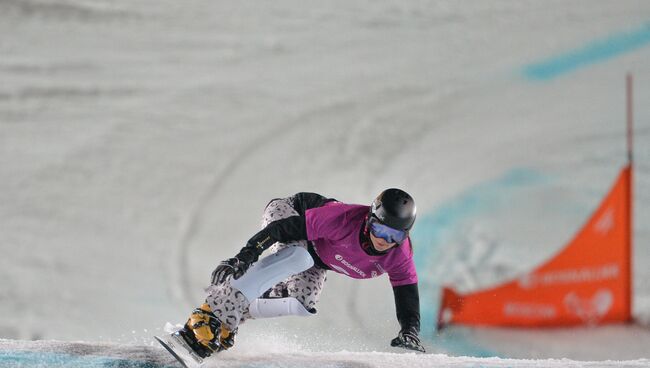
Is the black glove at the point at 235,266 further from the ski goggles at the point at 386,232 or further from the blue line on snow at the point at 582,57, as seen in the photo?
the blue line on snow at the point at 582,57

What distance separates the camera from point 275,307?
368cm

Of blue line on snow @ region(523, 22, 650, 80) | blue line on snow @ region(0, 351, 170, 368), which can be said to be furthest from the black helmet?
blue line on snow @ region(523, 22, 650, 80)

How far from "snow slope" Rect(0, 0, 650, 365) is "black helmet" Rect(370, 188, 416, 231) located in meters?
2.52

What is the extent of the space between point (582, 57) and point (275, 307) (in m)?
8.28

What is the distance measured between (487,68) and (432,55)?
2.48 feet

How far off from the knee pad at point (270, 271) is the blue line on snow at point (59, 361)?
20.4 inches

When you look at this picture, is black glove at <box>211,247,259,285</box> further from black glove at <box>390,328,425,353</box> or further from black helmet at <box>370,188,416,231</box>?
black glove at <box>390,328,425,353</box>

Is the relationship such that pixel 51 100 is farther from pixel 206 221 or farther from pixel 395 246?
pixel 395 246

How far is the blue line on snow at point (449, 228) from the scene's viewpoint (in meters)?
5.83

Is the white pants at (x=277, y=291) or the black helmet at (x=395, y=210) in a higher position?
the black helmet at (x=395, y=210)

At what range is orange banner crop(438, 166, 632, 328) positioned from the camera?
19.6 ft

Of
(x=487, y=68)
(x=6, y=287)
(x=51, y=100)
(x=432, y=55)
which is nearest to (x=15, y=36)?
(x=51, y=100)

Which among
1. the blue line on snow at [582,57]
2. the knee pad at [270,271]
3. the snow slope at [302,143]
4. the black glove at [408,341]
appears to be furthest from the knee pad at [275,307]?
the blue line on snow at [582,57]

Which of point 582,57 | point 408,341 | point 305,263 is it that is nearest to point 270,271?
point 305,263
